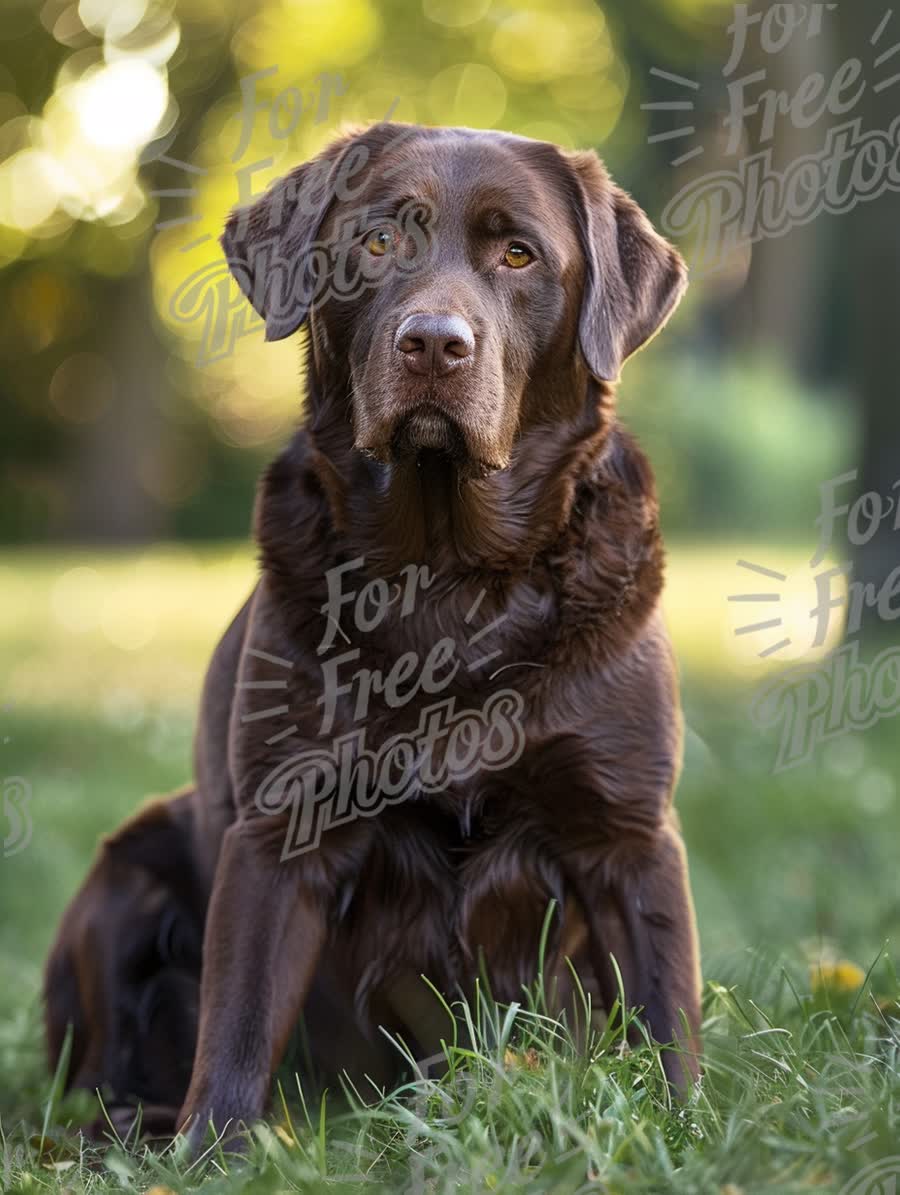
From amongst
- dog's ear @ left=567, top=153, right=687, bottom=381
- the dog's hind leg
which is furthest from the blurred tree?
the dog's hind leg

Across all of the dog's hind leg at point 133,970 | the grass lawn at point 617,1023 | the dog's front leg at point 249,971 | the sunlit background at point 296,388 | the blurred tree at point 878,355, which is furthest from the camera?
the blurred tree at point 878,355

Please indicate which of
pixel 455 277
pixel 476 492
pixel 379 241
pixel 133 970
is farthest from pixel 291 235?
pixel 133 970

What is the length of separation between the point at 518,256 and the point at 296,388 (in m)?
1.19

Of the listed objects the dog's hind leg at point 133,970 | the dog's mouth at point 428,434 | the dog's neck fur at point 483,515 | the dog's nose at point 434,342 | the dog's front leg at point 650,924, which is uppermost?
the dog's nose at point 434,342

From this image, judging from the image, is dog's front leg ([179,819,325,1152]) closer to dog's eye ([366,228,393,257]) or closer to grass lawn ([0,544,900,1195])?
grass lawn ([0,544,900,1195])

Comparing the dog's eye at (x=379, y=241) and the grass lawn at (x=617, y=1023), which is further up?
the dog's eye at (x=379, y=241)

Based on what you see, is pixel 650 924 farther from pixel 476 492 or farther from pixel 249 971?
pixel 476 492

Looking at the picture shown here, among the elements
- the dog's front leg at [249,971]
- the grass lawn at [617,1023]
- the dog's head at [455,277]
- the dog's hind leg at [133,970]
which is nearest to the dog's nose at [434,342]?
the dog's head at [455,277]

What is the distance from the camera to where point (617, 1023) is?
2.92 meters

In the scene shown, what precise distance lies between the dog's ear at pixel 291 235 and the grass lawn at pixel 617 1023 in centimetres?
145

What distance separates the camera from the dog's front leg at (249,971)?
2699 mm

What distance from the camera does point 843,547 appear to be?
7691 millimetres

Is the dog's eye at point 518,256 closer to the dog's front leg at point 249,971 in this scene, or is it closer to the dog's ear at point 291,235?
the dog's ear at point 291,235

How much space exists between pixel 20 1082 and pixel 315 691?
4.64 ft
